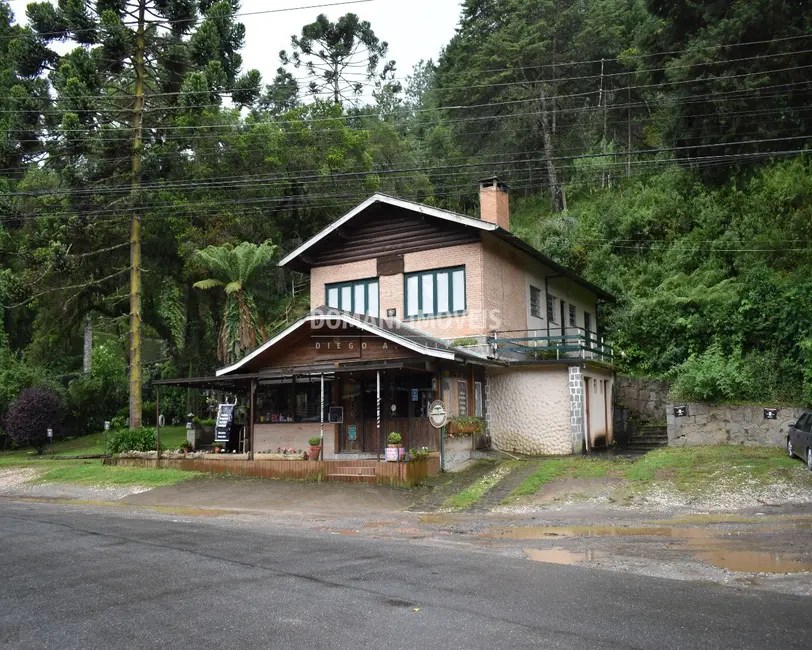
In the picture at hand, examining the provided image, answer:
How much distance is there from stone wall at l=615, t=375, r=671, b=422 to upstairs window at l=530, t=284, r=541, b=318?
446 centimetres

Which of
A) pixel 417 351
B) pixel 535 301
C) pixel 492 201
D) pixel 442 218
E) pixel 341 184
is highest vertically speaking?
pixel 341 184

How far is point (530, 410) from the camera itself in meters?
26.3

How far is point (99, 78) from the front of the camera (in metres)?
31.5

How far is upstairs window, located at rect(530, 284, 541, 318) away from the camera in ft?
99.7

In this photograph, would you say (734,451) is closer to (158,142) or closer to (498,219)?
(498,219)

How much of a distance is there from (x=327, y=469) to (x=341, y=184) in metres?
23.1

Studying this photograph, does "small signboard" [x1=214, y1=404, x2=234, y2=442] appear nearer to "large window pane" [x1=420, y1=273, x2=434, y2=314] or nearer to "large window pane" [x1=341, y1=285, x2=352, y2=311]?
"large window pane" [x1=341, y1=285, x2=352, y2=311]

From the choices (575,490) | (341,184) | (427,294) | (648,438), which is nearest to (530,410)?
(427,294)

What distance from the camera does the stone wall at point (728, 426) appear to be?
2425cm

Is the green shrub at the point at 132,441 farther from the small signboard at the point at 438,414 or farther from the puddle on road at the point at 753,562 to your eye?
the puddle on road at the point at 753,562

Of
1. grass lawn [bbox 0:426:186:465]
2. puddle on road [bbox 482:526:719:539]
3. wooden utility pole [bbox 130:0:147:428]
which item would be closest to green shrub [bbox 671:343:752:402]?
puddle on road [bbox 482:526:719:539]

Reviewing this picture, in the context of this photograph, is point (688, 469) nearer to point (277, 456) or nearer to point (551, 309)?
point (277, 456)

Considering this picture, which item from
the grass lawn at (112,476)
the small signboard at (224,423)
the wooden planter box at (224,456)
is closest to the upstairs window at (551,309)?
the small signboard at (224,423)

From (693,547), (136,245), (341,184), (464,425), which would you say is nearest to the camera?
(693,547)
